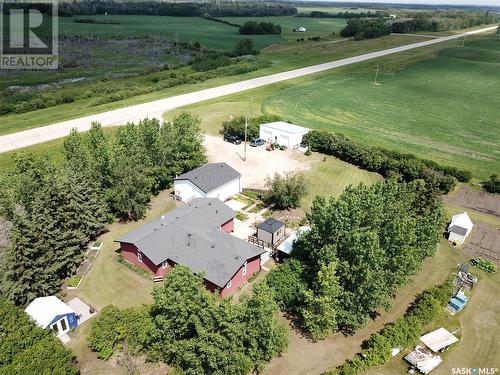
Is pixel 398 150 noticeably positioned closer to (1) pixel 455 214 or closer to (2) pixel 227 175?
(1) pixel 455 214

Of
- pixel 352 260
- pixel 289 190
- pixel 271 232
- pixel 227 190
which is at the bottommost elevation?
pixel 271 232

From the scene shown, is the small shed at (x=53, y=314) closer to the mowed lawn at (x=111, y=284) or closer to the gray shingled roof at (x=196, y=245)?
the mowed lawn at (x=111, y=284)

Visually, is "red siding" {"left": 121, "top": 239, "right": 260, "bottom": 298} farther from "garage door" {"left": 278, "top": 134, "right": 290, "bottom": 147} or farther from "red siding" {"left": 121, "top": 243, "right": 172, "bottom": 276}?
"garage door" {"left": 278, "top": 134, "right": 290, "bottom": 147}

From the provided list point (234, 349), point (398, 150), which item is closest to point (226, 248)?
point (234, 349)

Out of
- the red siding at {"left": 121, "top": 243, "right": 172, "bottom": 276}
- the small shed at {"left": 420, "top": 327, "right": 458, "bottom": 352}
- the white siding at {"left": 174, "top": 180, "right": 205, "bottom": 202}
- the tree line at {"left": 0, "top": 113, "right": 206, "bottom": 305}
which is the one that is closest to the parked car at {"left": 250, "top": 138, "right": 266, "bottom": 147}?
the tree line at {"left": 0, "top": 113, "right": 206, "bottom": 305}

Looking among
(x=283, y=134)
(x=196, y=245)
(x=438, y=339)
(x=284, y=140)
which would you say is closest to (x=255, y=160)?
(x=284, y=140)

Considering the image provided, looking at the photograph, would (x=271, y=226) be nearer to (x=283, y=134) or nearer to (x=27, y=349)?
(x=27, y=349)
